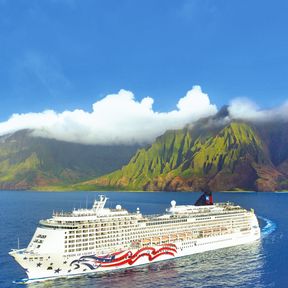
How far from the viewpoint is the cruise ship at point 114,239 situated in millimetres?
67875

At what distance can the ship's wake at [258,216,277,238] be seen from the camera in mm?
117238

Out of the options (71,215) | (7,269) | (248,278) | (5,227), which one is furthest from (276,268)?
(5,227)

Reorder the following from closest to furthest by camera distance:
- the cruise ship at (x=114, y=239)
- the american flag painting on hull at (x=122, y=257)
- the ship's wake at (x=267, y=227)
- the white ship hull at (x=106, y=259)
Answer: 1. the white ship hull at (x=106, y=259)
2. the cruise ship at (x=114, y=239)
3. the american flag painting on hull at (x=122, y=257)
4. the ship's wake at (x=267, y=227)

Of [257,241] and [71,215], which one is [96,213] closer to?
[71,215]

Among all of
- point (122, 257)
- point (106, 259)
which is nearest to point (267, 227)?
point (122, 257)

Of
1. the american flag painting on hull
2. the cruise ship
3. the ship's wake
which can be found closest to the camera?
the cruise ship

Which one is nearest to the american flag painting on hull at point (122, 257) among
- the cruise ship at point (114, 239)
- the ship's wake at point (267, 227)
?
the cruise ship at point (114, 239)

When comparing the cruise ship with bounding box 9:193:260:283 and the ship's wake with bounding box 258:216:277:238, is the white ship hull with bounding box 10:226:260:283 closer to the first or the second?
the cruise ship with bounding box 9:193:260:283

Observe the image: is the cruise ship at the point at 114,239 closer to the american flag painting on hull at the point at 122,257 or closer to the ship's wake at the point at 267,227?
the american flag painting on hull at the point at 122,257

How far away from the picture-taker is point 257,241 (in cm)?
10431

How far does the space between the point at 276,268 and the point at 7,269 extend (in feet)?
184

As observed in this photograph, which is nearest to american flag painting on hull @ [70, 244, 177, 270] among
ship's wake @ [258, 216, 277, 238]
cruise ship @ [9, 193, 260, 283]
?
cruise ship @ [9, 193, 260, 283]

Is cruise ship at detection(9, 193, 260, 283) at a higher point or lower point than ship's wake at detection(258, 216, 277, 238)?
higher

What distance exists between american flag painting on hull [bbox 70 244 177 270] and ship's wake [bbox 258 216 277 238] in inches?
1715
